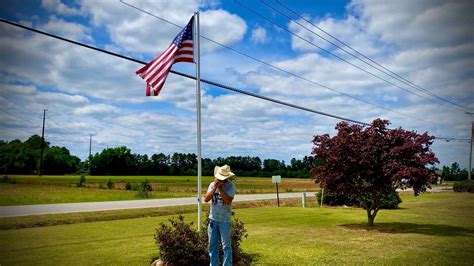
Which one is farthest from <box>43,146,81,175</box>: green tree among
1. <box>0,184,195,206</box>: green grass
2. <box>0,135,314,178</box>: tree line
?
<box>0,184,195,206</box>: green grass

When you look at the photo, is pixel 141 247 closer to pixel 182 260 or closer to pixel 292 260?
pixel 182 260

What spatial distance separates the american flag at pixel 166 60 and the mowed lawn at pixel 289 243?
4487 millimetres

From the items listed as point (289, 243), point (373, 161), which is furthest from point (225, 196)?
point (373, 161)

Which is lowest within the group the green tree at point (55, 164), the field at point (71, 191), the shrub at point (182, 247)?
the shrub at point (182, 247)

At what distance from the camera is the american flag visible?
982 cm

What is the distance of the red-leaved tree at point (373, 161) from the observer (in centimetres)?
1527

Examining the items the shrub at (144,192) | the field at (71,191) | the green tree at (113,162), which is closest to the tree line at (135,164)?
the green tree at (113,162)

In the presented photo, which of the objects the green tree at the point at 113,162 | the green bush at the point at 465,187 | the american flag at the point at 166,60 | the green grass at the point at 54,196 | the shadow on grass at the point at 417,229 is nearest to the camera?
the american flag at the point at 166,60

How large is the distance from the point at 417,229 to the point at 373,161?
3.47 m

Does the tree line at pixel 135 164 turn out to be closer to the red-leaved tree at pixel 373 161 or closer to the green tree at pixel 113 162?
the green tree at pixel 113 162

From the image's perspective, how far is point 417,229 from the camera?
16.1 meters

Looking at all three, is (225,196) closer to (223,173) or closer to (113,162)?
(223,173)

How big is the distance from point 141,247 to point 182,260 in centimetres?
344

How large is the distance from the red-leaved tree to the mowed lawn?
5.85 feet
